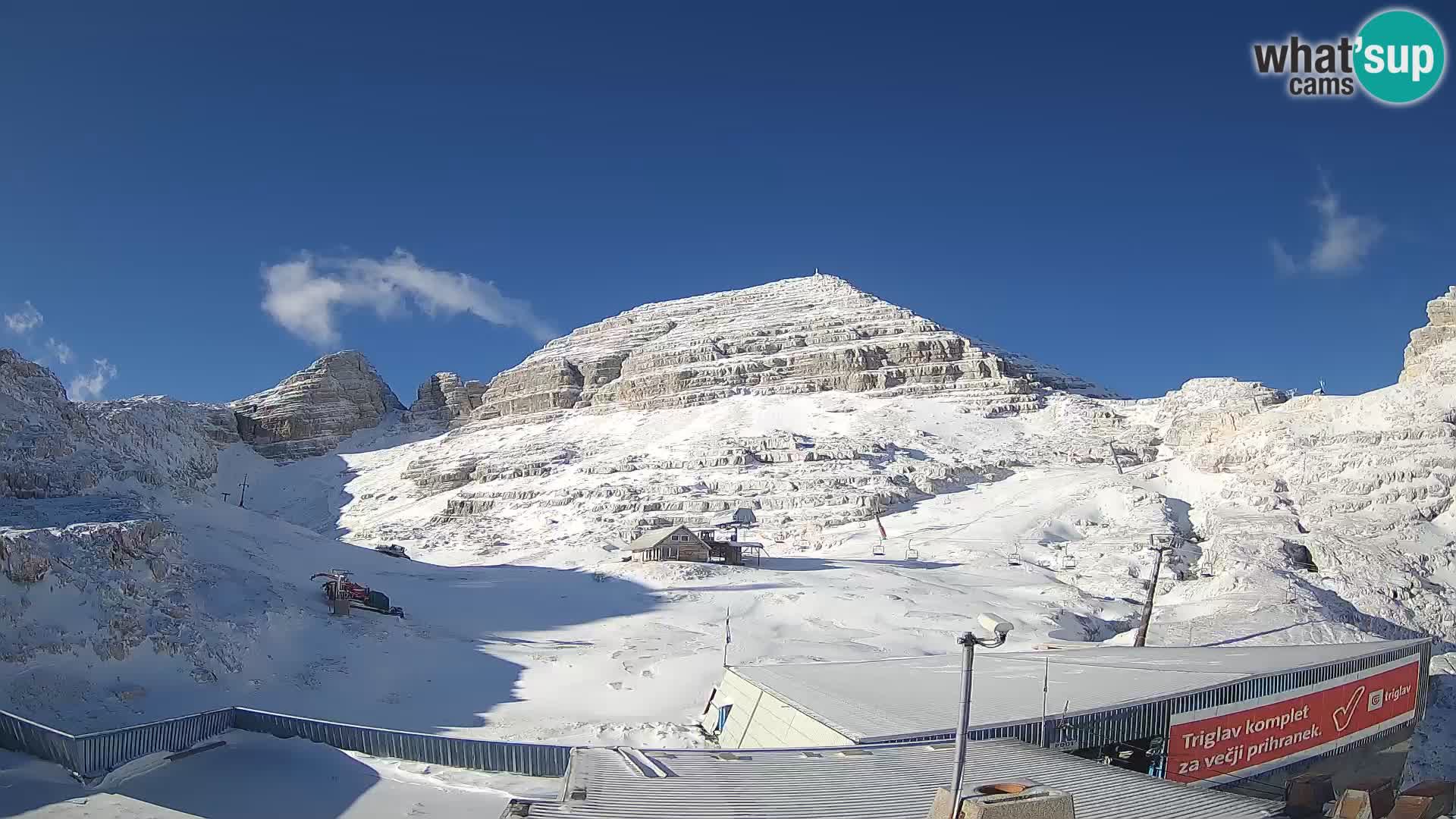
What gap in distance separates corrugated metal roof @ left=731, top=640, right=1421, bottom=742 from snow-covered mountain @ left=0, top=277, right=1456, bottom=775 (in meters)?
3.16

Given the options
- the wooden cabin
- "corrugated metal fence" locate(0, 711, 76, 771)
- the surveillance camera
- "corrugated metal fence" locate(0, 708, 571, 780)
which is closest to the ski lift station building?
the surveillance camera

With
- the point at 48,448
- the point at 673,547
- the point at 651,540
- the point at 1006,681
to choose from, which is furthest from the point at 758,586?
the point at 48,448

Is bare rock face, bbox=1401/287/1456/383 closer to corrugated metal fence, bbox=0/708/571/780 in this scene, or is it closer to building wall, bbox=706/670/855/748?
building wall, bbox=706/670/855/748

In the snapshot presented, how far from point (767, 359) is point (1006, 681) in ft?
248

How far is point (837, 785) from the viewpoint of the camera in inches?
390

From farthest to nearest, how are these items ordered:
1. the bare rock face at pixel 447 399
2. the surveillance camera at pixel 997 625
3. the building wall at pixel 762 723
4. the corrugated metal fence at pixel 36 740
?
the bare rock face at pixel 447 399
the building wall at pixel 762 723
the corrugated metal fence at pixel 36 740
the surveillance camera at pixel 997 625

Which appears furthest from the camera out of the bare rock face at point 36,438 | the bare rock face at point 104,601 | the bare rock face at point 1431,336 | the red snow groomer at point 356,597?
the bare rock face at point 1431,336

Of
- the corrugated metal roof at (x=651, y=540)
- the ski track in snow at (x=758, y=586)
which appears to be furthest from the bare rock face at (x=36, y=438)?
the corrugated metal roof at (x=651, y=540)

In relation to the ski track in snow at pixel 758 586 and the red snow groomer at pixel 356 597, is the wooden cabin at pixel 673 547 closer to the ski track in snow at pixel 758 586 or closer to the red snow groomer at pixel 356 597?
the ski track in snow at pixel 758 586

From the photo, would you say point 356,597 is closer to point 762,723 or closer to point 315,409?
point 762,723

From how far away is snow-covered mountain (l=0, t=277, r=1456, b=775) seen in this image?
18.3 m

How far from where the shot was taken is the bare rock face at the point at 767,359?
8500cm

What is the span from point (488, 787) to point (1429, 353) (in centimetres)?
5436

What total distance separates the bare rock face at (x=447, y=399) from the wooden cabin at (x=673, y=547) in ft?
243
